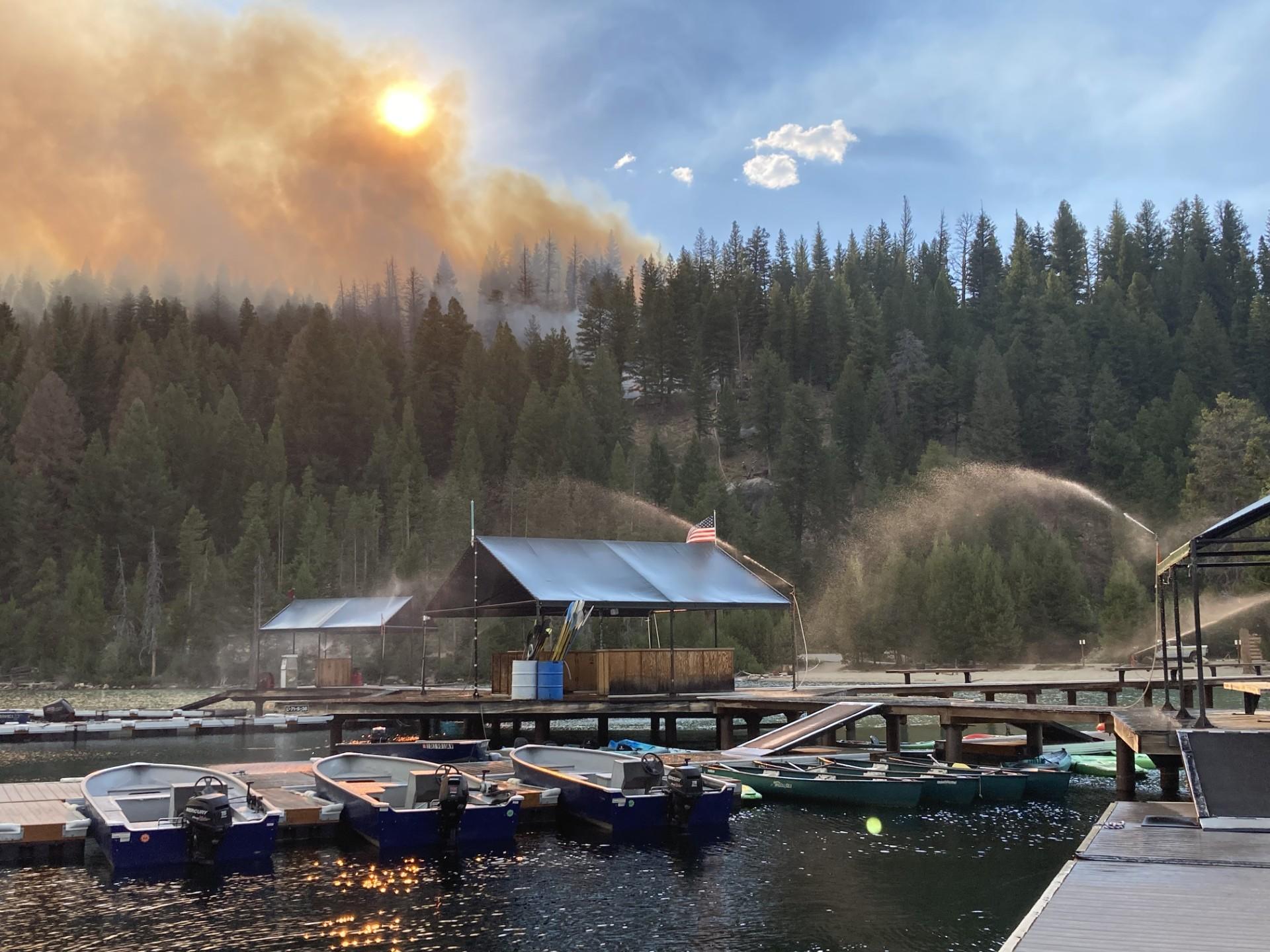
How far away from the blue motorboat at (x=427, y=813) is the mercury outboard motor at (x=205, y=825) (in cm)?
250

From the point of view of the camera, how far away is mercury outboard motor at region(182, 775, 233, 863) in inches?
670

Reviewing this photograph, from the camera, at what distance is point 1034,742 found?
98.6 ft

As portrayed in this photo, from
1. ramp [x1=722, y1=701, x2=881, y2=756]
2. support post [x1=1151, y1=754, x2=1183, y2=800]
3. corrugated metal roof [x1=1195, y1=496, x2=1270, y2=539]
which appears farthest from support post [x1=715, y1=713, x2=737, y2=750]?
corrugated metal roof [x1=1195, y1=496, x2=1270, y2=539]

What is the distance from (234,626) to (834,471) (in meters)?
53.3

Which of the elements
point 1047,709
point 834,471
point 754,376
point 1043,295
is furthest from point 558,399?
point 1047,709

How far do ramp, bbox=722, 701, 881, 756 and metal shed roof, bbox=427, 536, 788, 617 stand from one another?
485 cm

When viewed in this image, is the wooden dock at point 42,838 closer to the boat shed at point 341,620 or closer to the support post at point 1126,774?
the support post at point 1126,774

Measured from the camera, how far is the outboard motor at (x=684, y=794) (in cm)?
2011

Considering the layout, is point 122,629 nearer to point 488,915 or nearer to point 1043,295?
point 488,915

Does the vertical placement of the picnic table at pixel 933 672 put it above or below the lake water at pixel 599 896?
above

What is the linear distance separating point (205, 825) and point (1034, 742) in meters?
21.4

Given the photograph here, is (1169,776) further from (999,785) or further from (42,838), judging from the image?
(42,838)

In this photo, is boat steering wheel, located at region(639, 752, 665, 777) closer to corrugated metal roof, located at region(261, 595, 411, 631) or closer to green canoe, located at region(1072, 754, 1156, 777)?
green canoe, located at region(1072, 754, 1156, 777)

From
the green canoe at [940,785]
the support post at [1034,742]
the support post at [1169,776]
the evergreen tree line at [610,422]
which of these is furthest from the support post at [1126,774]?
the evergreen tree line at [610,422]
